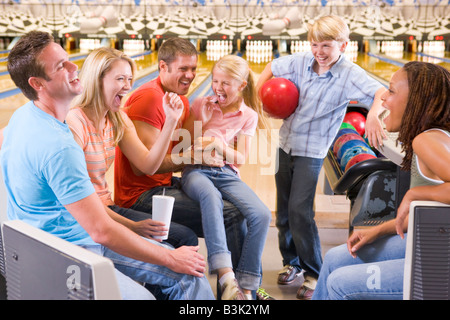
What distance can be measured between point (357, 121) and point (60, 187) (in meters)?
2.33

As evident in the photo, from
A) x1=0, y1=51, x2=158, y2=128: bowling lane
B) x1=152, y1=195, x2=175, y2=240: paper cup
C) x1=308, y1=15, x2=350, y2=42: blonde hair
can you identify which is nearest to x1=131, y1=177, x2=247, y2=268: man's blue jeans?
x1=152, y1=195, x2=175, y2=240: paper cup

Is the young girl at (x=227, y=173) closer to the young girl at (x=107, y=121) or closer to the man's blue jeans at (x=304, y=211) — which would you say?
the young girl at (x=107, y=121)

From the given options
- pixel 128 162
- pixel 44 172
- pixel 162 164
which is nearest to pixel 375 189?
pixel 162 164

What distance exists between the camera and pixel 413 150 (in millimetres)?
1309

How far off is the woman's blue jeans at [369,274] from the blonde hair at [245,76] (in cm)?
64

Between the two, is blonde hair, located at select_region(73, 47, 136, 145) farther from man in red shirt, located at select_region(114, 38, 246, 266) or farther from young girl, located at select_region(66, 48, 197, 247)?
man in red shirt, located at select_region(114, 38, 246, 266)

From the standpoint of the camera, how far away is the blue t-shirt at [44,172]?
1.18 meters

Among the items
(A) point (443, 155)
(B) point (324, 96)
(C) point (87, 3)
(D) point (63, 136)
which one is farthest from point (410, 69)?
(C) point (87, 3)

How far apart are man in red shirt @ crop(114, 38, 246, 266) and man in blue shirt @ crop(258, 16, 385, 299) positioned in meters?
0.36

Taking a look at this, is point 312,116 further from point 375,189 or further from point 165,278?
point 165,278

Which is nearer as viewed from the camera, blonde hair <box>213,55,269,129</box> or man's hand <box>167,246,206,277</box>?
man's hand <box>167,246,206,277</box>

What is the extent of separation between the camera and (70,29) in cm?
813

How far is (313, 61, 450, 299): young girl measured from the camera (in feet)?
4.01
